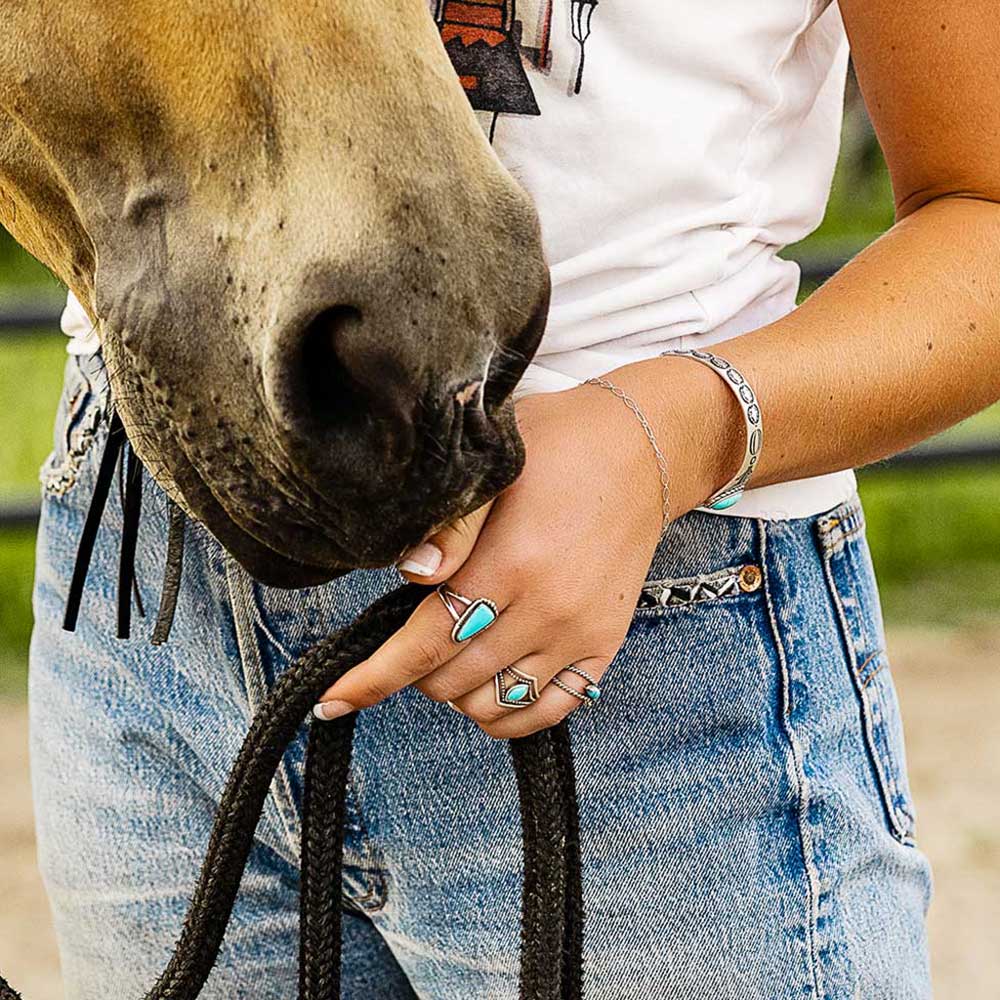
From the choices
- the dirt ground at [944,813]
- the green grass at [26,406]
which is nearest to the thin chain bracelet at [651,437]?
the dirt ground at [944,813]

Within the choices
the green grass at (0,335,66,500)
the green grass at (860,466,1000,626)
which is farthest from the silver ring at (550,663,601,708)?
the green grass at (0,335,66,500)

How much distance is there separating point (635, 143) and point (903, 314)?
190 millimetres

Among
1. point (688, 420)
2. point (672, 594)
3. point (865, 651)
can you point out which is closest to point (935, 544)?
point (865, 651)

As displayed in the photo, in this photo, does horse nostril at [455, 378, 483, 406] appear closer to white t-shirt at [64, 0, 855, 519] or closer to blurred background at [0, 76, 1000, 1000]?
white t-shirt at [64, 0, 855, 519]

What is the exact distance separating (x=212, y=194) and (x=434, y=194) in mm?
120

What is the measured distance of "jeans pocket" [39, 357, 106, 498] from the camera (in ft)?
3.60

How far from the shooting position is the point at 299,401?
722 millimetres

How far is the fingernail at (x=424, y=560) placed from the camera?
2.59ft

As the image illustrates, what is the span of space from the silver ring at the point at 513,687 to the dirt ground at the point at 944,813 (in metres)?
2.16

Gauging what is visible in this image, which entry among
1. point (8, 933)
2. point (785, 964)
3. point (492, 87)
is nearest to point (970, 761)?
point (8, 933)

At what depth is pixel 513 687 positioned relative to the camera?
82 centimetres

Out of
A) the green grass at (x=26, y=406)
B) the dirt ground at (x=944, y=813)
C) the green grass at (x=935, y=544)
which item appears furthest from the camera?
the green grass at (x=26, y=406)

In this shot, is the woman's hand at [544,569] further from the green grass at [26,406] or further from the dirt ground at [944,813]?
the green grass at [26,406]

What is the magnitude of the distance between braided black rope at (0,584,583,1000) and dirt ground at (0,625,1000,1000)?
6.50 feet
